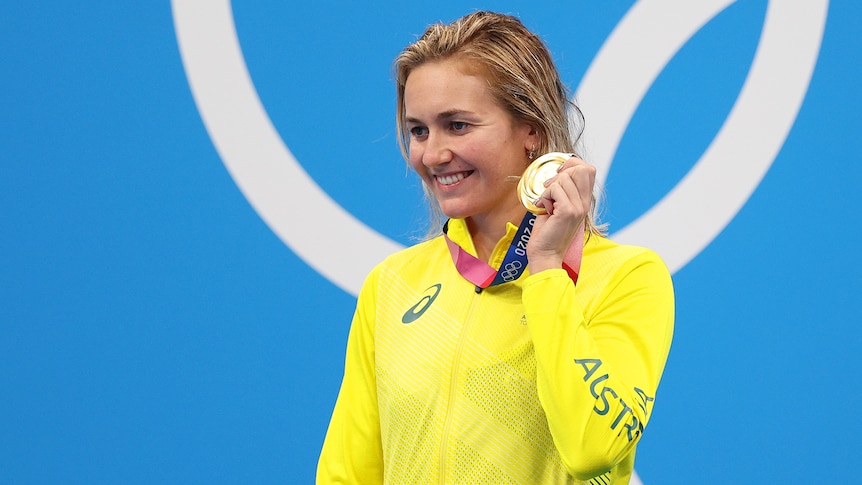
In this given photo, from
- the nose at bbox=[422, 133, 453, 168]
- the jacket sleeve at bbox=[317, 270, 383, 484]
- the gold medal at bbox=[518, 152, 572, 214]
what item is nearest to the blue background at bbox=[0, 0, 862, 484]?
the jacket sleeve at bbox=[317, 270, 383, 484]

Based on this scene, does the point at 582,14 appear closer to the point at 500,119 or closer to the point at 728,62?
the point at 728,62

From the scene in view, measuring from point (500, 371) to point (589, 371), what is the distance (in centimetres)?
22

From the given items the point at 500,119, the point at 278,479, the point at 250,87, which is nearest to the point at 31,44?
the point at 250,87

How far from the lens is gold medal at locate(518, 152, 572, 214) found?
1480 mm

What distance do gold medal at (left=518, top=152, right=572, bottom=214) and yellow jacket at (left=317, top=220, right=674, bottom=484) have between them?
0.11 metres

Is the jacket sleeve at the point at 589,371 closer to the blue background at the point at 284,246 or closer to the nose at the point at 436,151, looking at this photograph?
the nose at the point at 436,151

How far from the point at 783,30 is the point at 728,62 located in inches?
6.2

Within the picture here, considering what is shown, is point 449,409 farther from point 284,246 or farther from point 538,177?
point 284,246

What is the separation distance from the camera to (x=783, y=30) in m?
2.73

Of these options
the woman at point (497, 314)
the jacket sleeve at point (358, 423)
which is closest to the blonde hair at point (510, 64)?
the woman at point (497, 314)

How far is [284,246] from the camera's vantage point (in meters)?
2.75

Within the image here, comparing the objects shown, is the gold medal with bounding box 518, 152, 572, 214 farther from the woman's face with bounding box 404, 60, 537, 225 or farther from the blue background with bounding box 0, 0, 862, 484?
the blue background with bounding box 0, 0, 862, 484

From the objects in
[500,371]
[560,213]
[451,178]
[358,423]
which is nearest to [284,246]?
[358,423]

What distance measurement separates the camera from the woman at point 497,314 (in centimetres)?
141
